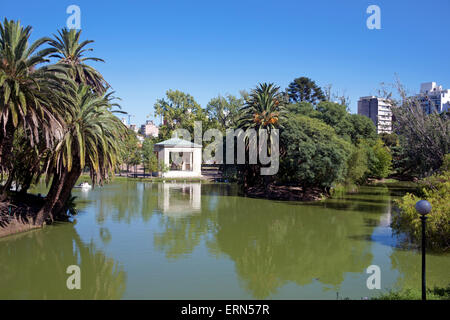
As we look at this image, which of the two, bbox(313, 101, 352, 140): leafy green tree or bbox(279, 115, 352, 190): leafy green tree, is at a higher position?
bbox(313, 101, 352, 140): leafy green tree


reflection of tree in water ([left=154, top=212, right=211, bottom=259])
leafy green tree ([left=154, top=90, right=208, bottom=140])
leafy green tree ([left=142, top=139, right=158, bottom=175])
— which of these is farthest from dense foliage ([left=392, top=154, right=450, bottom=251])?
leafy green tree ([left=154, top=90, right=208, bottom=140])

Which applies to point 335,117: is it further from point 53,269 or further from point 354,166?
point 53,269

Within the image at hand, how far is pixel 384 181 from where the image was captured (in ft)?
189

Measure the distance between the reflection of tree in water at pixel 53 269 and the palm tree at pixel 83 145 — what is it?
9.90ft

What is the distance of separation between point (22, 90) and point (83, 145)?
12.2 feet

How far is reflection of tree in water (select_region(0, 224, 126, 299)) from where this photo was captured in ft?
37.7

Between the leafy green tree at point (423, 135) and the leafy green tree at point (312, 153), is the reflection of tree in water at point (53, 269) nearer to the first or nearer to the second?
the leafy green tree at point (312, 153)

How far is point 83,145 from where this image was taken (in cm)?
1877

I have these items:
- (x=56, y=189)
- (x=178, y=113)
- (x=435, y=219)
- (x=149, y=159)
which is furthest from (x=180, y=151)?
(x=435, y=219)

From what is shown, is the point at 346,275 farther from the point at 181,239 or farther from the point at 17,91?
the point at 17,91

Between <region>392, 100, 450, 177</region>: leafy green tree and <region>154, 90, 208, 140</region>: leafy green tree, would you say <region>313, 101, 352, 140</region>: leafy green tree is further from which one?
<region>154, 90, 208, 140</region>: leafy green tree

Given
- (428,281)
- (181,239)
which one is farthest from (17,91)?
(428,281)

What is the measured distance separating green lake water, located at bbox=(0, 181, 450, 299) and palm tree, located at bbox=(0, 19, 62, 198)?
5378 millimetres
